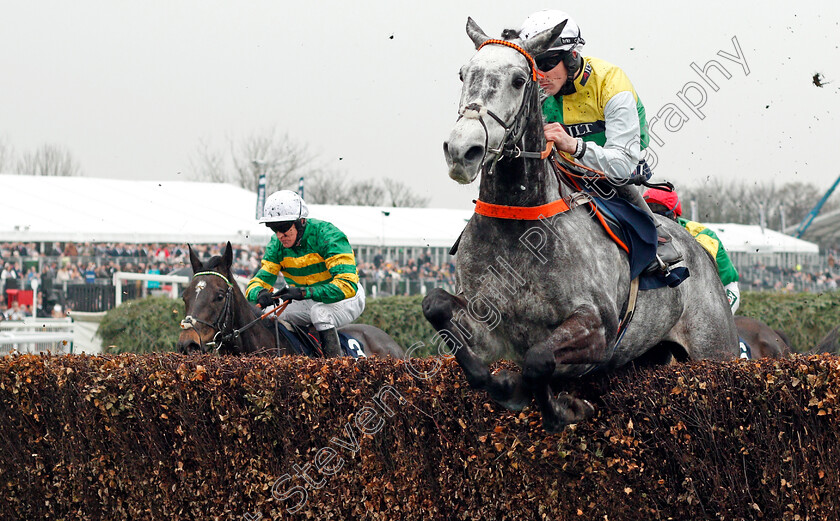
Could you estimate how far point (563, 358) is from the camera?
137 inches

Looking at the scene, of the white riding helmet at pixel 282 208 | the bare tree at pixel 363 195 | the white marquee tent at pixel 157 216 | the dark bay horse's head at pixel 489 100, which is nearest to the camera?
the dark bay horse's head at pixel 489 100

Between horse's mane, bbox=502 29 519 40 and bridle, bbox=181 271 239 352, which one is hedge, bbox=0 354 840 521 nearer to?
bridle, bbox=181 271 239 352

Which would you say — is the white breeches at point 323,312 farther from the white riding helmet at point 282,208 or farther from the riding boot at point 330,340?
the white riding helmet at point 282,208

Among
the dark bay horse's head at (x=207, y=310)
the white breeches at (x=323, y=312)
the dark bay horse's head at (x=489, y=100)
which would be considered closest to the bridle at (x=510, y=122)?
the dark bay horse's head at (x=489, y=100)

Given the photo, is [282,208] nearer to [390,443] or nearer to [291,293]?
[291,293]

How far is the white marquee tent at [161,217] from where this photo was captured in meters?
18.0

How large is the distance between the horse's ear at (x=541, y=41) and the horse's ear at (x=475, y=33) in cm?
19

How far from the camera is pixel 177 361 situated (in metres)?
5.07

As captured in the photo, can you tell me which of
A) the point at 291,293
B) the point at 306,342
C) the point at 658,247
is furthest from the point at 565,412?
→ the point at 306,342

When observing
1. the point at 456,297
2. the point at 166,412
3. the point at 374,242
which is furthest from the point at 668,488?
the point at 374,242

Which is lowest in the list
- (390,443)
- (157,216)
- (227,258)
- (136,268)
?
(136,268)

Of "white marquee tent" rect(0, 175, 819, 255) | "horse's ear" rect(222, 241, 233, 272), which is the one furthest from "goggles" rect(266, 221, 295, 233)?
"white marquee tent" rect(0, 175, 819, 255)

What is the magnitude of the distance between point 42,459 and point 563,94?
12.5 ft

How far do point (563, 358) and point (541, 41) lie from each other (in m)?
1.33
